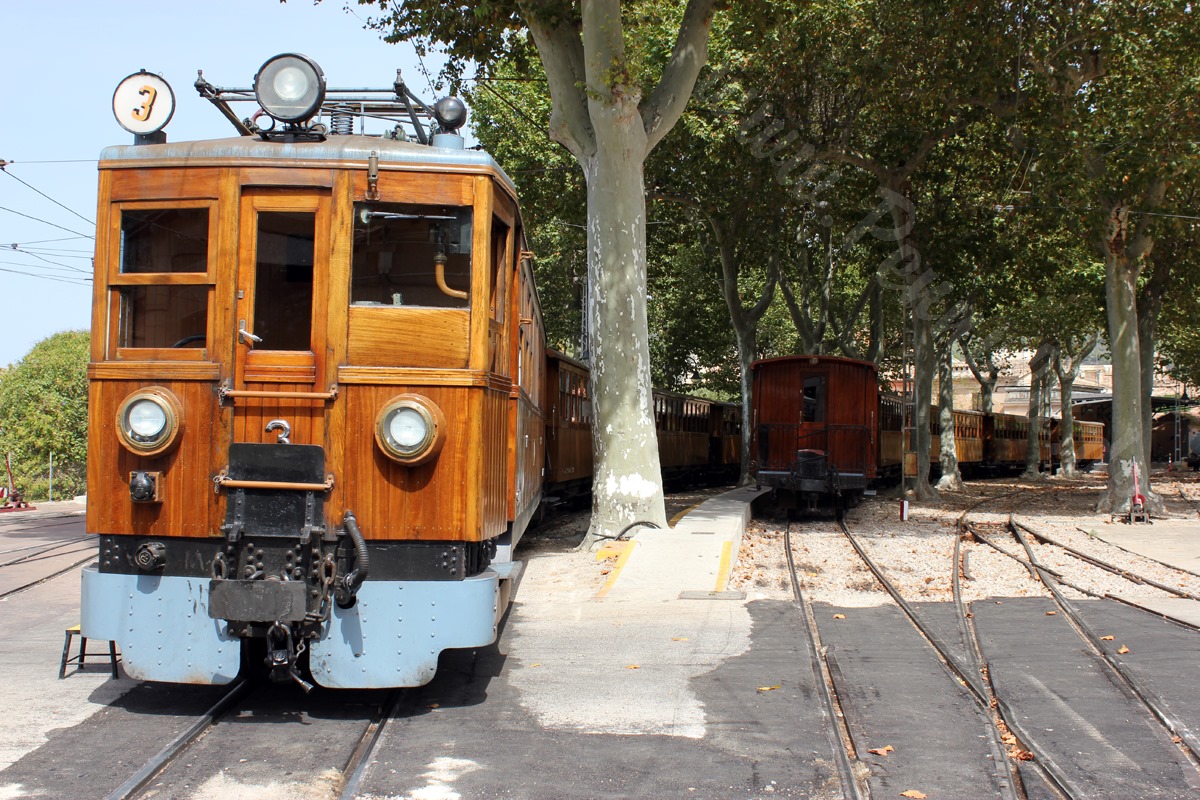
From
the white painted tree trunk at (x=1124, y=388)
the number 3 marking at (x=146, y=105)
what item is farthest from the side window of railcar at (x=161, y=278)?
the white painted tree trunk at (x=1124, y=388)

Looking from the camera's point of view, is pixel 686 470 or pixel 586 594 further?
pixel 686 470

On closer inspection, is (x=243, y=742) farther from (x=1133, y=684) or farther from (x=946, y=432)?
→ (x=946, y=432)

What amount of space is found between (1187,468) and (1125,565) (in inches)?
1891

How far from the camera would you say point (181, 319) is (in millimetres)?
5980

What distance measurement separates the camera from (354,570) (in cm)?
566

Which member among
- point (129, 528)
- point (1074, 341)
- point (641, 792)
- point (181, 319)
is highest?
point (1074, 341)

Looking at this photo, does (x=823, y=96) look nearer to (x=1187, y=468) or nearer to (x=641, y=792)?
(x=641, y=792)

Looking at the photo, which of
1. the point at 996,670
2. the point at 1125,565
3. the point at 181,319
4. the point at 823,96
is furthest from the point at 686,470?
the point at 181,319

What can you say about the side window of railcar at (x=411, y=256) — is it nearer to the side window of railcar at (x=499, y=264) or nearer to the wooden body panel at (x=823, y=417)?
the side window of railcar at (x=499, y=264)

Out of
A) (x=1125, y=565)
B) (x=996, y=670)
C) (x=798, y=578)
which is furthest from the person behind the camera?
(x=1125, y=565)

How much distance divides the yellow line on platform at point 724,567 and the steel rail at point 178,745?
204 inches

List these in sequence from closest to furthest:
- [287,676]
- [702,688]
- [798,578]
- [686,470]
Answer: [287,676] < [702,688] < [798,578] < [686,470]

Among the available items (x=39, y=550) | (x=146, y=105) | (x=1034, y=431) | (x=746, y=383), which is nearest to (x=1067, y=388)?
(x=1034, y=431)

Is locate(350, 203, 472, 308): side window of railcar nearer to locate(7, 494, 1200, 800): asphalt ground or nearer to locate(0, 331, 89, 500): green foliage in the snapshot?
locate(7, 494, 1200, 800): asphalt ground
